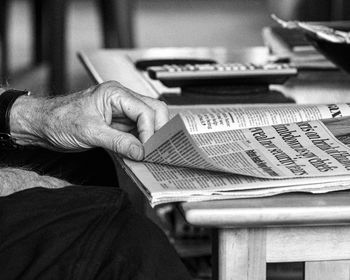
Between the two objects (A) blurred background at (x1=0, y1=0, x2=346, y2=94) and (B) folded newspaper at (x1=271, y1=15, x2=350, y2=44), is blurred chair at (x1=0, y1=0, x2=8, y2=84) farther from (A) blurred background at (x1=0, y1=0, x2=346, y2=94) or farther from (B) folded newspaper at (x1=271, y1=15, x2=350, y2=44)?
(B) folded newspaper at (x1=271, y1=15, x2=350, y2=44)

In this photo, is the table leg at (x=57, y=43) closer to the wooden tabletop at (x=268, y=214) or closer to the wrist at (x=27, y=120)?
the wrist at (x=27, y=120)

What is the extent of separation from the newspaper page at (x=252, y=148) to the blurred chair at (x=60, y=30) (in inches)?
96.5

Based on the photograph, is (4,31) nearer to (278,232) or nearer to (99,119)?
(99,119)

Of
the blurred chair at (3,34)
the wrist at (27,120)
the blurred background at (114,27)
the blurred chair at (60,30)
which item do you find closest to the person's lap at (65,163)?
the wrist at (27,120)

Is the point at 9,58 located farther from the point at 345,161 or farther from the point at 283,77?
the point at 345,161

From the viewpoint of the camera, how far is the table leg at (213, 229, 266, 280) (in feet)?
2.39

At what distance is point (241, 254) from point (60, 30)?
2.81 metres

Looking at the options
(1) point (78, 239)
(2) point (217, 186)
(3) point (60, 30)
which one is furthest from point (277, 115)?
(3) point (60, 30)

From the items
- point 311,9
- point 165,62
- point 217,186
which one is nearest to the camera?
point 217,186

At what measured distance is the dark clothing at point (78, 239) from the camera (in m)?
0.62

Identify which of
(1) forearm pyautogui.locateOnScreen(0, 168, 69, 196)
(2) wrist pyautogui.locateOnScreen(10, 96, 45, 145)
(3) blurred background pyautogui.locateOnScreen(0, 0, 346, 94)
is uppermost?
(2) wrist pyautogui.locateOnScreen(10, 96, 45, 145)

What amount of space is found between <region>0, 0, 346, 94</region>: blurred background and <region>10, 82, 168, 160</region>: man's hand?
2.62 m

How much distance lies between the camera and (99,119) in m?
0.93

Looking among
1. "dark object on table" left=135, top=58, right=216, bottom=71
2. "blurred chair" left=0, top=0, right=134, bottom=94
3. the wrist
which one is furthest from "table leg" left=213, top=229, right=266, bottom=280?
"blurred chair" left=0, top=0, right=134, bottom=94
